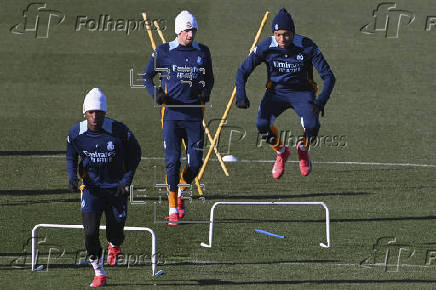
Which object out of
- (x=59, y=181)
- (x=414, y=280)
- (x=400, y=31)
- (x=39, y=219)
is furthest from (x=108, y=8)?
(x=414, y=280)

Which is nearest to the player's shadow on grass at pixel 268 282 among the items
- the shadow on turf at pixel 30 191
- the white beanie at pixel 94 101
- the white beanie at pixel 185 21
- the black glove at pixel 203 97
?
the white beanie at pixel 94 101

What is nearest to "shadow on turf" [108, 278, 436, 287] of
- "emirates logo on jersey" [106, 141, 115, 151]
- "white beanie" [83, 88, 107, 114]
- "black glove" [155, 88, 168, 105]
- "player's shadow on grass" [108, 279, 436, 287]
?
"player's shadow on grass" [108, 279, 436, 287]

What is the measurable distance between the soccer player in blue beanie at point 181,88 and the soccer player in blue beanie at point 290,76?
111 centimetres

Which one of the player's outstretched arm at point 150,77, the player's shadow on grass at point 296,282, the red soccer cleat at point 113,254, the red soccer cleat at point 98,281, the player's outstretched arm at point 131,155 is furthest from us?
the player's outstretched arm at point 150,77

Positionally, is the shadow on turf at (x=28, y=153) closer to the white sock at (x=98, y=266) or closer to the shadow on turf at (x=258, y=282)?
the shadow on turf at (x=258, y=282)

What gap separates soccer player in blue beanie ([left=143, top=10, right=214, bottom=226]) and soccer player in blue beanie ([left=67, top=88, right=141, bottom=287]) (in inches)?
127

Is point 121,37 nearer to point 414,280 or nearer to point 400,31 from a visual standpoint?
point 400,31

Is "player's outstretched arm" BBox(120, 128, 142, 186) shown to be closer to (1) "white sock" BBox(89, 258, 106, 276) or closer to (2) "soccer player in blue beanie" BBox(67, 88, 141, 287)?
(2) "soccer player in blue beanie" BBox(67, 88, 141, 287)

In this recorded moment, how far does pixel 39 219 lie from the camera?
20.7m

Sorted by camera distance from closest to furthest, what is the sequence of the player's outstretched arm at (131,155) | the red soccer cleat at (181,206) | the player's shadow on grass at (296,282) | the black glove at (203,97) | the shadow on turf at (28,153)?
the player's outstretched arm at (131,155)
the player's shadow on grass at (296,282)
the black glove at (203,97)
the red soccer cleat at (181,206)
the shadow on turf at (28,153)

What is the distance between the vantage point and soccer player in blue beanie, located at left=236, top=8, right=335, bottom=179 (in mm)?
18344

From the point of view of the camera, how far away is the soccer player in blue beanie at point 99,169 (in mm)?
15720

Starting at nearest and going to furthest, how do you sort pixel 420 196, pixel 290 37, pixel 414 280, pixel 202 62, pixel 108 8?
pixel 414 280, pixel 290 37, pixel 202 62, pixel 420 196, pixel 108 8

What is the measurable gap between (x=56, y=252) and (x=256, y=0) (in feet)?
97.2
